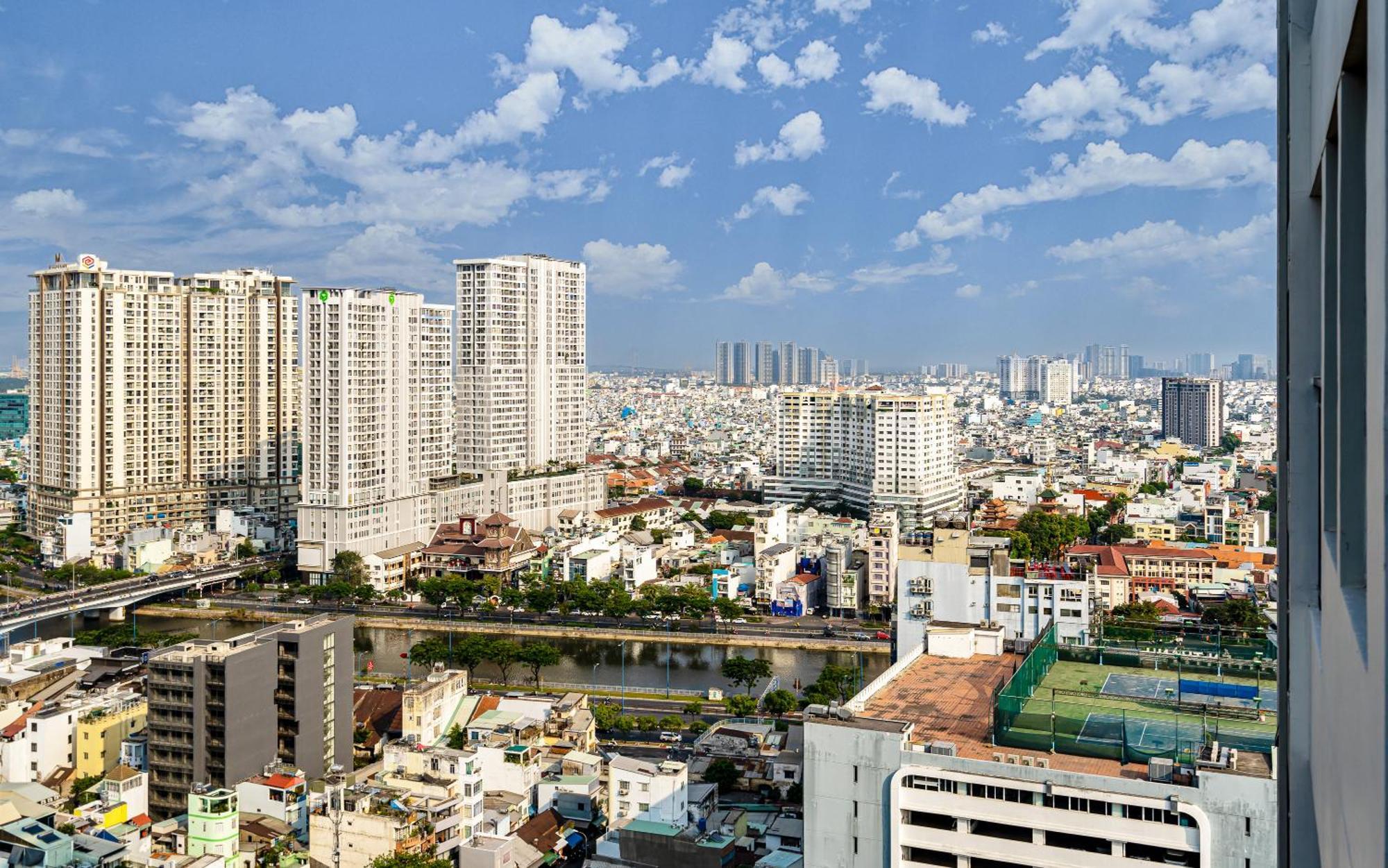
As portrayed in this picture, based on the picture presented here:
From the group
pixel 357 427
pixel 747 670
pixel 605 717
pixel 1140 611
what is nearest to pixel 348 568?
pixel 357 427

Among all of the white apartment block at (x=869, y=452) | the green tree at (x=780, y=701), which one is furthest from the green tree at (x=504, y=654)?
the white apartment block at (x=869, y=452)

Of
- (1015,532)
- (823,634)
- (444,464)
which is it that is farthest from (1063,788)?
(444,464)

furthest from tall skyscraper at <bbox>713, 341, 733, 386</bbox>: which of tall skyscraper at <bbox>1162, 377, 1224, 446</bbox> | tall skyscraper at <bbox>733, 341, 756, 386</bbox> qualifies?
tall skyscraper at <bbox>1162, 377, 1224, 446</bbox>

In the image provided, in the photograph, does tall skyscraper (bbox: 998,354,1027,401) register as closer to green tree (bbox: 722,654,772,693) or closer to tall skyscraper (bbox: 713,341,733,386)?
tall skyscraper (bbox: 713,341,733,386)

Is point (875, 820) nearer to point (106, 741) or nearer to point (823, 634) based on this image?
point (106, 741)

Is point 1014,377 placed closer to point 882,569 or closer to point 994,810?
point 882,569
